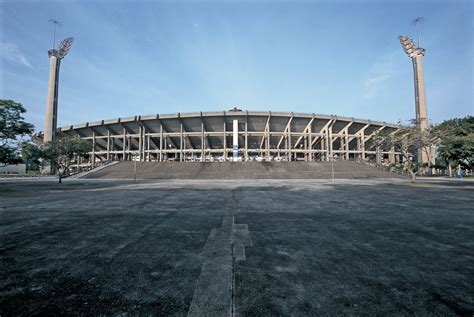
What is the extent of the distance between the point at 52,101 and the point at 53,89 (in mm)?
3331

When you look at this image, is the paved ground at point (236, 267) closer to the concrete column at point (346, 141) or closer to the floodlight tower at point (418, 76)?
the concrete column at point (346, 141)

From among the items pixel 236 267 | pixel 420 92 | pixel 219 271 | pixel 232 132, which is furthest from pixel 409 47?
pixel 219 271

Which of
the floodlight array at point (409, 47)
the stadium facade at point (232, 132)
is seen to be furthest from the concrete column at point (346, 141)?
the floodlight array at point (409, 47)

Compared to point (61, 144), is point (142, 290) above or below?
below

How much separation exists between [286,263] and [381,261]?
5.06 ft

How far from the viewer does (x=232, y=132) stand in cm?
4878

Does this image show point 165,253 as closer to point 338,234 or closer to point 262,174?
point 338,234

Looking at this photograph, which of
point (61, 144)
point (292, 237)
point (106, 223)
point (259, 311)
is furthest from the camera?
point (61, 144)

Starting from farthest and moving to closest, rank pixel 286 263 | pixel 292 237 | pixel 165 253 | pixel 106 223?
pixel 106 223 → pixel 292 237 → pixel 165 253 → pixel 286 263

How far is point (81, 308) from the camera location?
77.1 inches

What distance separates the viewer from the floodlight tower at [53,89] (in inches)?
1937

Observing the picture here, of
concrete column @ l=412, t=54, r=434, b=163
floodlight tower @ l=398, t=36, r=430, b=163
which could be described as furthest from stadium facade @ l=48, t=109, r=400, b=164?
floodlight tower @ l=398, t=36, r=430, b=163

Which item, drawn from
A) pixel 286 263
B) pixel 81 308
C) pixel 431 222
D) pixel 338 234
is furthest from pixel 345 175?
pixel 81 308

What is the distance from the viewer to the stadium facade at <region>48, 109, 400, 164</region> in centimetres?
4688
